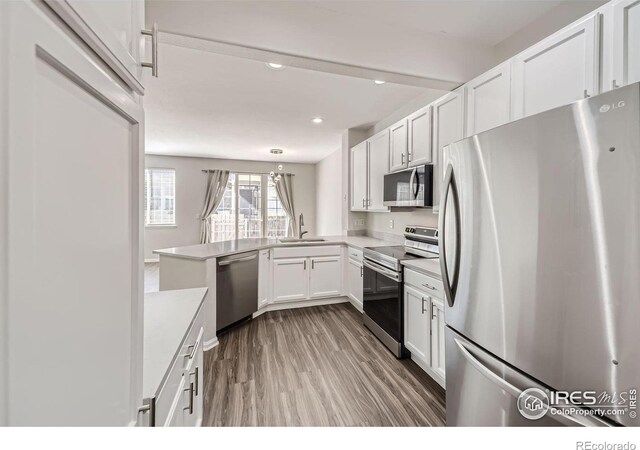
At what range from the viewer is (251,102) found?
3.24 metres

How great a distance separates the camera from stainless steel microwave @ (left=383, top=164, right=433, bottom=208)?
7.86 feet

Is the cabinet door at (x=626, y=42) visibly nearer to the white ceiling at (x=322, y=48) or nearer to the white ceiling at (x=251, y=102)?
the white ceiling at (x=322, y=48)

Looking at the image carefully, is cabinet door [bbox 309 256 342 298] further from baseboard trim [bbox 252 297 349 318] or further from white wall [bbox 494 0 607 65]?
white wall [bbox 494 0 607 65]

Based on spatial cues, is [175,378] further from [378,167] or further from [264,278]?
[378,167]

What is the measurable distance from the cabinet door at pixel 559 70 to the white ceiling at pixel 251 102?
1354 millimetres

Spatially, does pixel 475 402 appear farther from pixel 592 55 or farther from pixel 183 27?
pixel 183 27

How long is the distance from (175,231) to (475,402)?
682cm

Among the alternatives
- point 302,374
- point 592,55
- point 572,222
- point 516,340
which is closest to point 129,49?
point 572,222

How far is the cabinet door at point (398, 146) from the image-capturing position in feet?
9.37

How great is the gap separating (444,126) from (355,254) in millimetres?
1845

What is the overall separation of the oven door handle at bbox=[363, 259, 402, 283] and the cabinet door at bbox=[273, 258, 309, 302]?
0.95 m

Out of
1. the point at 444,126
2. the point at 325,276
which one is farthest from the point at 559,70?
the point at 325,276

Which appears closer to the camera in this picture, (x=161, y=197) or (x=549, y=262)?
(x=549, y=262)
